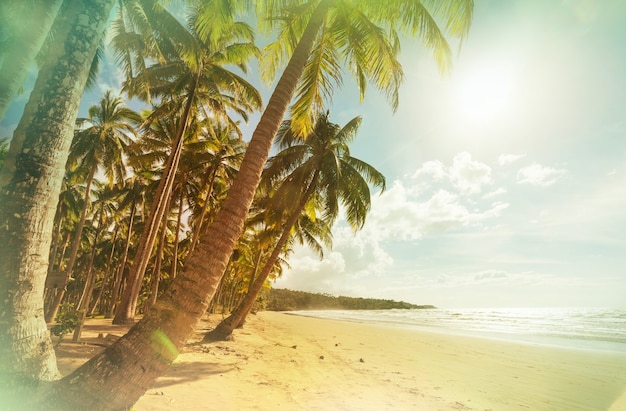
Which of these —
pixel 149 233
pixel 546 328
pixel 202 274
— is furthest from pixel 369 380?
pixel 546 328

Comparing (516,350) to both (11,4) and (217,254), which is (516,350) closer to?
(217,254)

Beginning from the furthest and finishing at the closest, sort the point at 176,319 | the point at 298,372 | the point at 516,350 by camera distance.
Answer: the point at 516,350 < the point at 298,372 < the point at 176,319

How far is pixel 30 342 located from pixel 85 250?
37.3 metres

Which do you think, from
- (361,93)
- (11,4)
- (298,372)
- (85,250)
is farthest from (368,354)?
(85,250)

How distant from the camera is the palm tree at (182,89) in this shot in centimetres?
1156

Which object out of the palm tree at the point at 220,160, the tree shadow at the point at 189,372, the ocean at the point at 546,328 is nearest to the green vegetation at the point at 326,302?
the ocean at the point at 546,328

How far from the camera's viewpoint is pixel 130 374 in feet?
7.75

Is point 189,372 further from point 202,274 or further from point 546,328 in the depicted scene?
point 546,328

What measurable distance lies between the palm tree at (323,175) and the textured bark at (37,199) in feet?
28.3

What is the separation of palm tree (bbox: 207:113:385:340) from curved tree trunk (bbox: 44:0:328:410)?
26.2 feet

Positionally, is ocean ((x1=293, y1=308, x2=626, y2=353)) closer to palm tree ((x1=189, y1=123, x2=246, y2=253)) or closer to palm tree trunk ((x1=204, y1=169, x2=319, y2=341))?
palm tree trunk ((x1=204, y1=169, x2=319, y2=341))

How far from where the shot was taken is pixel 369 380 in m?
6.59

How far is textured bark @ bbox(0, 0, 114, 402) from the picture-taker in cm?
225

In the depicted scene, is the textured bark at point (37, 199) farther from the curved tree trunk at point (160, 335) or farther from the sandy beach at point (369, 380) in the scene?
the sandy beach at point (369, 380)
